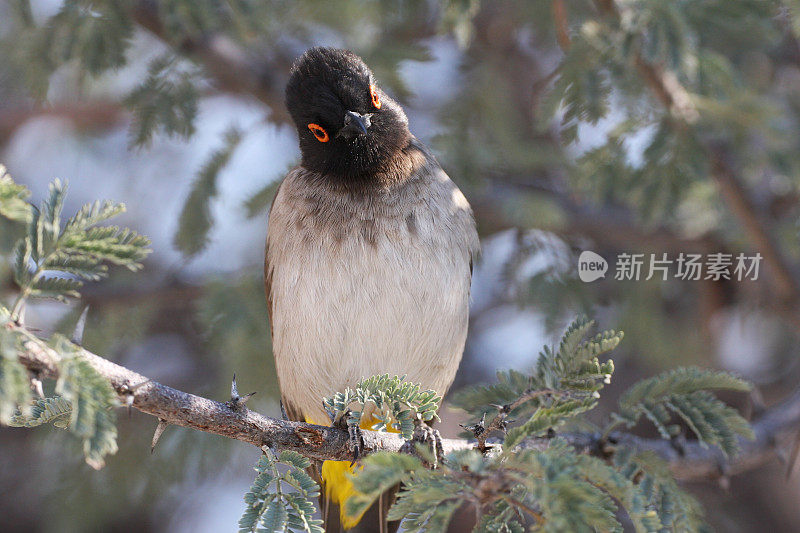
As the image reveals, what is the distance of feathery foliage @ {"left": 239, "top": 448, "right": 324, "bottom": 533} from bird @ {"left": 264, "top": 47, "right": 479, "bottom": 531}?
3.46ft

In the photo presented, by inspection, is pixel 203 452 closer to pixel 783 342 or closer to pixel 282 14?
pixel 282 14

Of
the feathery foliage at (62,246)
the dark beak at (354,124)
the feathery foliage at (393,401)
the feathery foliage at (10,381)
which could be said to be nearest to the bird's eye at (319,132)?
the dark beak at (354,124)

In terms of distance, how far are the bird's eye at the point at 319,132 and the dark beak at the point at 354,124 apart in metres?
0.11

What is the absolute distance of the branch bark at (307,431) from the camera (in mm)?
1591

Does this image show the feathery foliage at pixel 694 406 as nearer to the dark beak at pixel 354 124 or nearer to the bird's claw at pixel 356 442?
the bird's claw at pixel 356 442

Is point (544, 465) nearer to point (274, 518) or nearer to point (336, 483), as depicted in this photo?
point (274, 518)

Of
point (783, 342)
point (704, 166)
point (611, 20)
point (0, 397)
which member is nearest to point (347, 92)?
point (611, 20)

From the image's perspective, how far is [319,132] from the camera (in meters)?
3.04

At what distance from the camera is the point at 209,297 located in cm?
358

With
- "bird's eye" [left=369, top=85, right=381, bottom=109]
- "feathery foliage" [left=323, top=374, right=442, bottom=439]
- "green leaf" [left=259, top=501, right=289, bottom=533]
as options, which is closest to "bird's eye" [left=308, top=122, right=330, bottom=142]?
"bird's eye" [left=369, top=85, right=381, bottom=109]

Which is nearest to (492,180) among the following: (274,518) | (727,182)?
(727,182)

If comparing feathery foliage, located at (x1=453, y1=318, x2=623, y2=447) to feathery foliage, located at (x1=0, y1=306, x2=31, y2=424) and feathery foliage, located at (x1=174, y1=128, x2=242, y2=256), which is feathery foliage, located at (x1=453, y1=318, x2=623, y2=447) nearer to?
feathery foliage, located at (x1=0, y1=306, x2=31, y2=424)

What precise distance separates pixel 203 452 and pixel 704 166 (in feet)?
9.01

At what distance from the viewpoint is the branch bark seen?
1.59 metres
